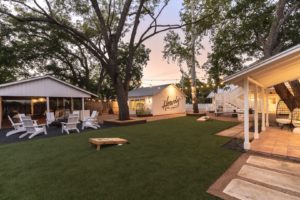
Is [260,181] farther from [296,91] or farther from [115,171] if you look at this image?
[296,91]

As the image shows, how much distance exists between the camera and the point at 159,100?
66.9ft

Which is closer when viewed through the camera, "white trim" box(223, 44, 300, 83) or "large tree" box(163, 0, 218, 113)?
"white trim" box(223, 44, 300, 83)

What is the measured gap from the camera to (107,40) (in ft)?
39.9

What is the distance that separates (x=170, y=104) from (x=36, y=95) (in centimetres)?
1381

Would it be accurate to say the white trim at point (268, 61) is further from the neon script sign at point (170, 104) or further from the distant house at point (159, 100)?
the neon script sign at point (170, 104)

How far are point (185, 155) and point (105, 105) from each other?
21617 mm

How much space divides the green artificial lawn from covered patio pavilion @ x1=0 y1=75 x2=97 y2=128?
7.02m

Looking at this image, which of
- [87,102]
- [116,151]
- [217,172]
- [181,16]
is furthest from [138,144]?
[87,102]

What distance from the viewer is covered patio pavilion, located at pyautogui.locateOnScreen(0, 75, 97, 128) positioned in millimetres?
12094

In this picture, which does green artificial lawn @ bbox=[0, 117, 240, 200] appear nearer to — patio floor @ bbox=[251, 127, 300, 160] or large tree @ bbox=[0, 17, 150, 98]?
patio floor @ bbox=[251, 127, 300, 160]

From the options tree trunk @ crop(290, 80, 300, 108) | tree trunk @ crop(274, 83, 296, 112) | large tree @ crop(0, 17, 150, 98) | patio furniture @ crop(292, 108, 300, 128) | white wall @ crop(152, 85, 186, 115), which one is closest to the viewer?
patio furniture @ crop(292, 108, 300, 128)

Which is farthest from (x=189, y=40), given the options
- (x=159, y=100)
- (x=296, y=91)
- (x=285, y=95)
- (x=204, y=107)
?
(x=296, y=91)

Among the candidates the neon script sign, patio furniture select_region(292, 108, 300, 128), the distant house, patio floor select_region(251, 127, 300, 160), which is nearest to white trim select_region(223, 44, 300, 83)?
patio floor select_region(251, 127, 300, 160)

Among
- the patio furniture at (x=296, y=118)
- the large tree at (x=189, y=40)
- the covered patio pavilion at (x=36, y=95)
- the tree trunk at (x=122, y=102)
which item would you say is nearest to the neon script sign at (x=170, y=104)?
the large tree at (x=189, y=40)
